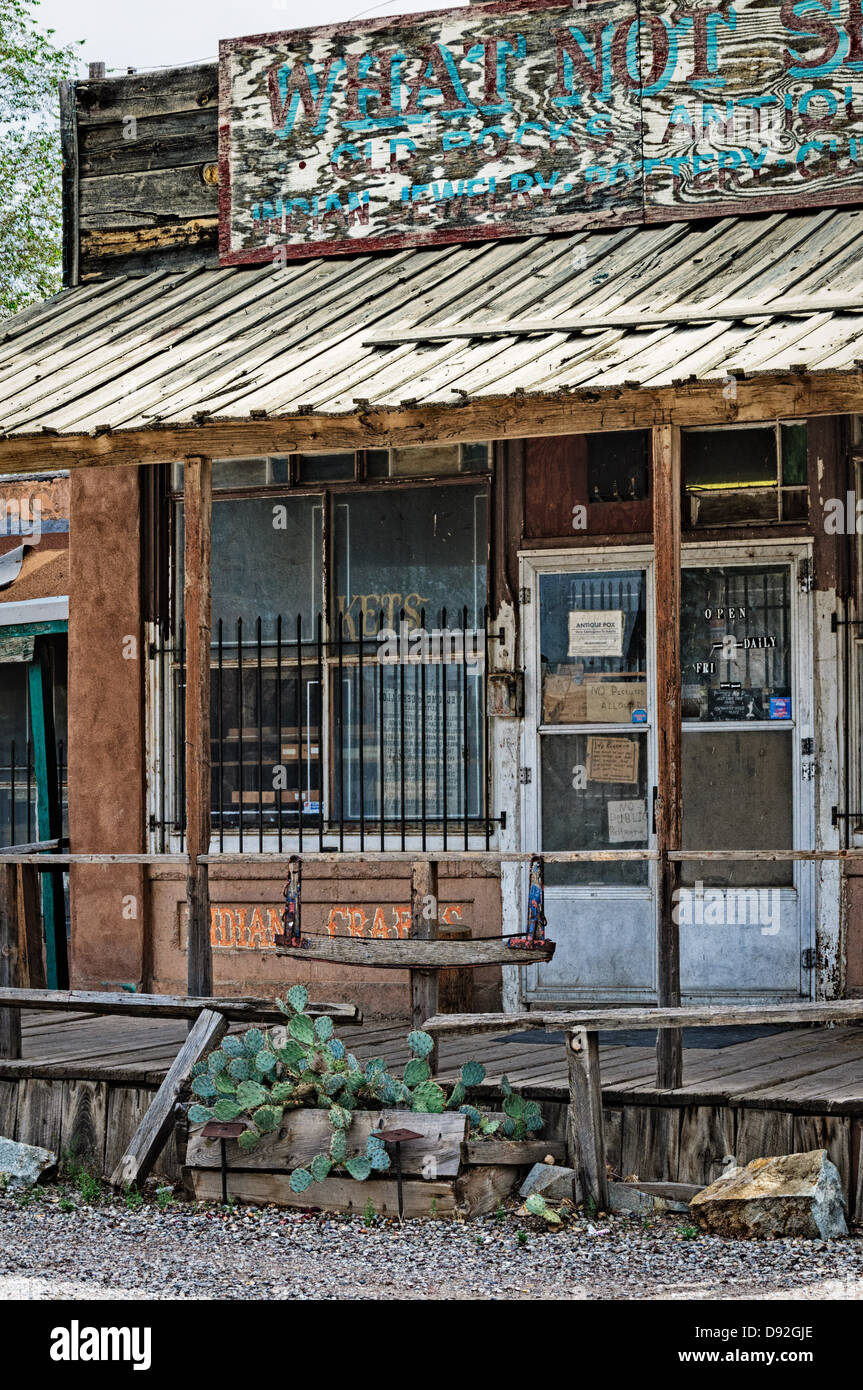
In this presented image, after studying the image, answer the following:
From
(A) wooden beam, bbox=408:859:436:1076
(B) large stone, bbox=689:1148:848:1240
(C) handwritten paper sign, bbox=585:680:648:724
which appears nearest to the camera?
(B) large stone, bbox=689:1148:848:1240

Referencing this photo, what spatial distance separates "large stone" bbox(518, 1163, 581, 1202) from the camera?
634cm

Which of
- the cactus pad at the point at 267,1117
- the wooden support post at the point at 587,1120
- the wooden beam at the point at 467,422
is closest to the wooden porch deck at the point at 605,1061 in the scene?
the wooden support post at the point at 587,1120

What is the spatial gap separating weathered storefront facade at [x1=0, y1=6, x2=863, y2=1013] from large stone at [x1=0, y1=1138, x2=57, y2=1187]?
1305mm

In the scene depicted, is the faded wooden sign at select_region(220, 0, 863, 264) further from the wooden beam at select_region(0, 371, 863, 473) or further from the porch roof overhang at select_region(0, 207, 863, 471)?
the wooden beam at select_region(0, 371, 863, 473)

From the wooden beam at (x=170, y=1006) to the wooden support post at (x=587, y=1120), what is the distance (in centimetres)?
112

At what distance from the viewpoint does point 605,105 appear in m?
8.58

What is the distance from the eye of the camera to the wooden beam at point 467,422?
20.9ft

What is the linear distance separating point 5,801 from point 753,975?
5.86m

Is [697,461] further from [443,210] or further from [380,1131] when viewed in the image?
[380,1131]

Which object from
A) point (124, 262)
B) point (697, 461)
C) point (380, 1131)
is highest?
point (124, 262)

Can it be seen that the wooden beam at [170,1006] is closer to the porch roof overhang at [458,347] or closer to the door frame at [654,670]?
the door frame at [654,670]

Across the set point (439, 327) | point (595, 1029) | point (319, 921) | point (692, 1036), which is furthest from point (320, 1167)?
point (439, 327)

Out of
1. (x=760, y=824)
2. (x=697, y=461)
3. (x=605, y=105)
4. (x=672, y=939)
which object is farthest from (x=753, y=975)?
(x=605, y=105)

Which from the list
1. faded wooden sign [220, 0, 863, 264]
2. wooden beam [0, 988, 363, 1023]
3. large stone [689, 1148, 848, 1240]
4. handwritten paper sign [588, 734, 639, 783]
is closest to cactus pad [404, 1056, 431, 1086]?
wooden beam [0, 988, 363, 1023]
